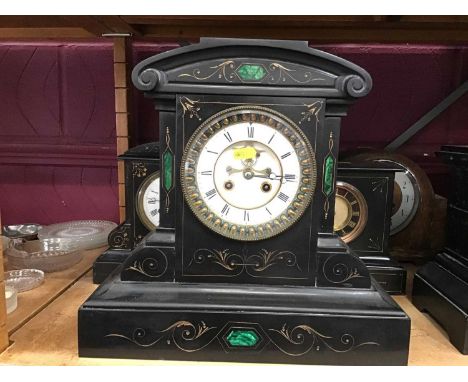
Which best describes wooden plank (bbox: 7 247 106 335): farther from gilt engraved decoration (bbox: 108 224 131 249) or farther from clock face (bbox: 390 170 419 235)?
clock face (bbox: 390 170 419 235)

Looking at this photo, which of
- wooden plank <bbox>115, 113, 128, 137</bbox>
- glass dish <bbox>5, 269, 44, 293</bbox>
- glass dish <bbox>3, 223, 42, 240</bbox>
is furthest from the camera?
glass dish <bbox>3, 223, 42, 240</bbox>

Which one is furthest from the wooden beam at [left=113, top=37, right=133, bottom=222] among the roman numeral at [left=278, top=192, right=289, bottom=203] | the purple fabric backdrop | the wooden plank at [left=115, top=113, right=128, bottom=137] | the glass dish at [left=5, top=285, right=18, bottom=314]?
the roman numeral at [left=278, top=192, right=289, bottom=203]

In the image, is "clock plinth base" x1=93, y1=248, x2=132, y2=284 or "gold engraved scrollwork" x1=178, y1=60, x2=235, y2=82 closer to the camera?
"gold engraved scrollwork" x1=178, y1=60, x2=235, y2=82

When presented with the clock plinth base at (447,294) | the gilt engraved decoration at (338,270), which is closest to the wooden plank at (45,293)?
the gilt engraved decoration at (338,270)

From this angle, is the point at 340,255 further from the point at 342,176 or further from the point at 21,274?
the point at 21,274

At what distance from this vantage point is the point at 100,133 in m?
1.42

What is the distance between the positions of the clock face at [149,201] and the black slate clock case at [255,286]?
0.94ft

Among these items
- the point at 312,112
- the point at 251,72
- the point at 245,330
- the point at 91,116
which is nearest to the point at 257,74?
the point at 251,72

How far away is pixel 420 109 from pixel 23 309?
1178mm

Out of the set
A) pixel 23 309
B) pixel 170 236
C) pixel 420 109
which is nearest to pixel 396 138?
pixel 420 109

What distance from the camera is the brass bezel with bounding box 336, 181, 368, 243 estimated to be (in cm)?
106

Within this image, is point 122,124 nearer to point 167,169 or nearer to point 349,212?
point 167,169

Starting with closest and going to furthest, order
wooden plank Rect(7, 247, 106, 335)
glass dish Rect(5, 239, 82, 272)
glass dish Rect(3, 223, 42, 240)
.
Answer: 1. wooden plank Rect(7, 247, 106, 335)
2. glass dish Rect(5, 239, 82, 272)
3. glass dish Rect(3, 223, 42, 240)

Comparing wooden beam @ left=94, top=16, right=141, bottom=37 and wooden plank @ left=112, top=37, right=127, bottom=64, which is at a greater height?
wooden beam @ left=94, top=16, right=141, bottom=37
